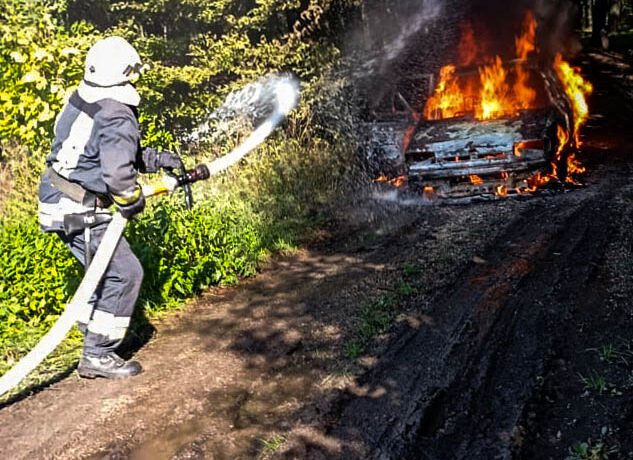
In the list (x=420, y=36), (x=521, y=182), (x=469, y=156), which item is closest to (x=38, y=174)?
(x=469, y=156)

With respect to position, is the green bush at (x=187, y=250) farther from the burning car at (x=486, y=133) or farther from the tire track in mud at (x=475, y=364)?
the burning car at (x=486, y=133)

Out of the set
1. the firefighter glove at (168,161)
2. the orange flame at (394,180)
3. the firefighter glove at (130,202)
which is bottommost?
the orange flame at (394,180)

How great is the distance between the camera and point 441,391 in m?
4.25

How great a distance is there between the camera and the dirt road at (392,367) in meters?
3.83

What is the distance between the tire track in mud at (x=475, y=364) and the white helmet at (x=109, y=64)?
8.69ft

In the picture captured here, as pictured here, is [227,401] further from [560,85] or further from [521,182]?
[560,85]

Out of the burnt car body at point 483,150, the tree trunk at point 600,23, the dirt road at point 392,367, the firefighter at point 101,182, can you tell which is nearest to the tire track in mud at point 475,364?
the dirt road at point 392,367

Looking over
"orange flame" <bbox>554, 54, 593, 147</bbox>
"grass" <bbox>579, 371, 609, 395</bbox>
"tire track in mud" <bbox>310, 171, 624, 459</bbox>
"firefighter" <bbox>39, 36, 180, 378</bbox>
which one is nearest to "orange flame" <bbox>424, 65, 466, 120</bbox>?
"orange flame" <bbox>554, 54, 593, 147</bbox>

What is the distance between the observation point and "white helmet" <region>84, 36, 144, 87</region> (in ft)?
15.1

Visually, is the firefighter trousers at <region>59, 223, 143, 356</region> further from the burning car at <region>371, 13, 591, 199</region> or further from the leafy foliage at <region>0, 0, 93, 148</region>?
the burning car at <region>371, 13, 591, 199</region>

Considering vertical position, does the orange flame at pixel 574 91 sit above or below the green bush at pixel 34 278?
above

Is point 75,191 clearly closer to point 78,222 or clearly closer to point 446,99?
point 78,222

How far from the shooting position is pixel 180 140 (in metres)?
11.3

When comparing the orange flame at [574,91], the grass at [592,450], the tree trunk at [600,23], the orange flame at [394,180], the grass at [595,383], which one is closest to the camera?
the grass at [592,450]
